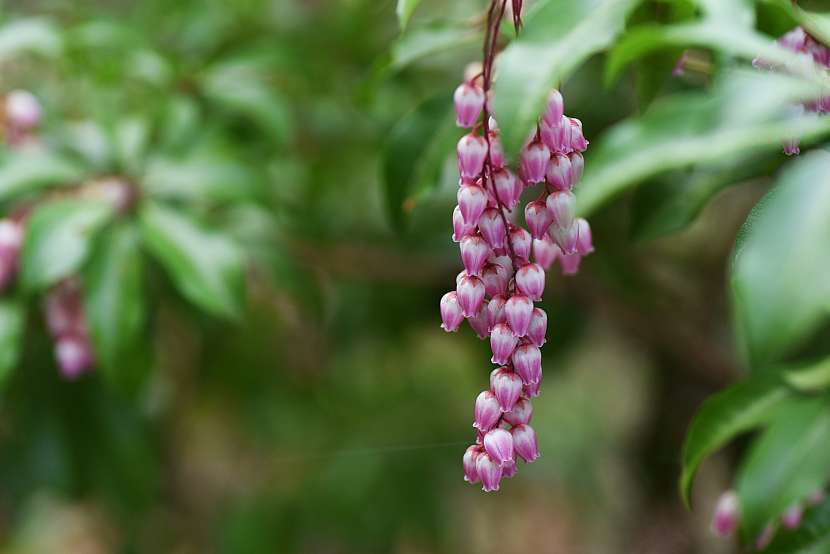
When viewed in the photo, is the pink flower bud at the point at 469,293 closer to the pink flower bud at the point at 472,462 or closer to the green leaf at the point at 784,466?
the pink flower bud at the point at 472,462

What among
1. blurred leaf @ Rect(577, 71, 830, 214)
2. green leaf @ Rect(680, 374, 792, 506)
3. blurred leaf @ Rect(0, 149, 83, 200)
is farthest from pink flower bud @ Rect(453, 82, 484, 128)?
blurred leaf @ Rect(0, 149, 83, 200)

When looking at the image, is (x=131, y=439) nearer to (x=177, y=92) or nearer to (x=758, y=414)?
(x=177, y=92)

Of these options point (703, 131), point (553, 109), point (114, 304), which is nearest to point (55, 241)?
point (114, 304)

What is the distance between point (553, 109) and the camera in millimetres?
644

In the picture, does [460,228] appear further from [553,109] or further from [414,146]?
[414,146]


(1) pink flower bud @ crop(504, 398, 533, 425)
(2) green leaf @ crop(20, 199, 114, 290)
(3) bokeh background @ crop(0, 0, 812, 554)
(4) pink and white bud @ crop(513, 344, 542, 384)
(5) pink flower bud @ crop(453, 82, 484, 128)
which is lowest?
(3) bokeh background @ crop(0, 0, 812, 554)

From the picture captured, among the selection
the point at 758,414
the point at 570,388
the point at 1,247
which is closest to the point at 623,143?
the point at 758,414

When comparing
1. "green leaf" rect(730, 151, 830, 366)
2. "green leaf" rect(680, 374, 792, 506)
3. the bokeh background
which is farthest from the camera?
the bokeh background

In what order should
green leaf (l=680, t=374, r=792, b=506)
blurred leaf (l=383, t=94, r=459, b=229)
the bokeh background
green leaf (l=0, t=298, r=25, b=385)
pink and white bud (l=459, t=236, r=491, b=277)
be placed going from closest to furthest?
pink and white bud (l=459, t=236, r=491, b=277) → green leaf (l=680, t=374, r=792, b=506) → blurred leaf (l=383, t=94, r=459, b=229) → green leaf (l=0, t=298, r=25, b=385) → the bokeh background

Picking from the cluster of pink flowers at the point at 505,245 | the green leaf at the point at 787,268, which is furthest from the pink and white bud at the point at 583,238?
the green leaf at the point at 787,268

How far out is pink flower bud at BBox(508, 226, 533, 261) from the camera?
0.70 meters

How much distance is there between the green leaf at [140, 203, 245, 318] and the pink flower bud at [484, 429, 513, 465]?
0.63m

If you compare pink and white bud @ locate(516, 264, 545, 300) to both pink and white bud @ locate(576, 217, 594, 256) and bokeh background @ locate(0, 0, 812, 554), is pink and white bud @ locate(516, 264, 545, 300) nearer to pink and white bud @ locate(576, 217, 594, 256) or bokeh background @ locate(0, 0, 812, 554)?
pink and white bud @ locate(576, 217, 594, 256)

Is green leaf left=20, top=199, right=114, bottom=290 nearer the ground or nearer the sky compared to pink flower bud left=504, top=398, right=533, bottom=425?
nearer the ground
